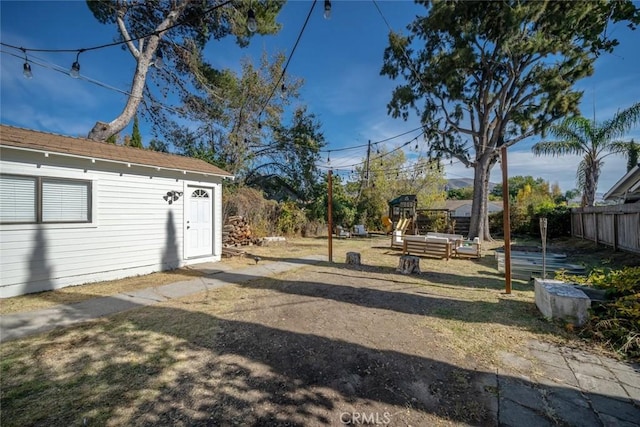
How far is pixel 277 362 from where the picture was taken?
2783 millimetres

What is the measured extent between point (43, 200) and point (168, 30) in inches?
354

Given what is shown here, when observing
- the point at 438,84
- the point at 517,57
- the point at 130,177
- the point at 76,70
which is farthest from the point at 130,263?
the point at 517,57

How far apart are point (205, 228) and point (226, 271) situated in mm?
1844

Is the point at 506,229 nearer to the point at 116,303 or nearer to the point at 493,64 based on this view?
the point at 116,303

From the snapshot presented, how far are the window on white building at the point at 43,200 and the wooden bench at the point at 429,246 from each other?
8694mm

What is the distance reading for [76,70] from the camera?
6.56m

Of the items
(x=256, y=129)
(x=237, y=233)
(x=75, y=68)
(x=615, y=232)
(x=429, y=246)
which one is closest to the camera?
(x=75, y=68)

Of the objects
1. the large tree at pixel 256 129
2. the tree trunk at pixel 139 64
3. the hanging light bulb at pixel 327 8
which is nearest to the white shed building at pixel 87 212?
the tree trunk at pixel 139 64

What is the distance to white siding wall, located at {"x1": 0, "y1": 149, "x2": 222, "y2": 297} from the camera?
4938mm

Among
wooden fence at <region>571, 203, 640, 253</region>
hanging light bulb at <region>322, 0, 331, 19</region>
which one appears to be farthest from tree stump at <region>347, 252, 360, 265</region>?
wooden fence at <region>571, 203, 640, 253</region>

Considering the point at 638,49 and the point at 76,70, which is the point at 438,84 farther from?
the point at 76,70

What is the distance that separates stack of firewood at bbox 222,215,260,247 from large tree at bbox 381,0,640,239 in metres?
10.3

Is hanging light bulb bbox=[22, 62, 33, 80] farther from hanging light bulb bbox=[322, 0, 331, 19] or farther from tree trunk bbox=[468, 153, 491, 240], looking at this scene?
tree trunk bbox=[468, 153, 491, 240]

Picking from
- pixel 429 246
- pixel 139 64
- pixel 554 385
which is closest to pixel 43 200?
pixel 554 385
